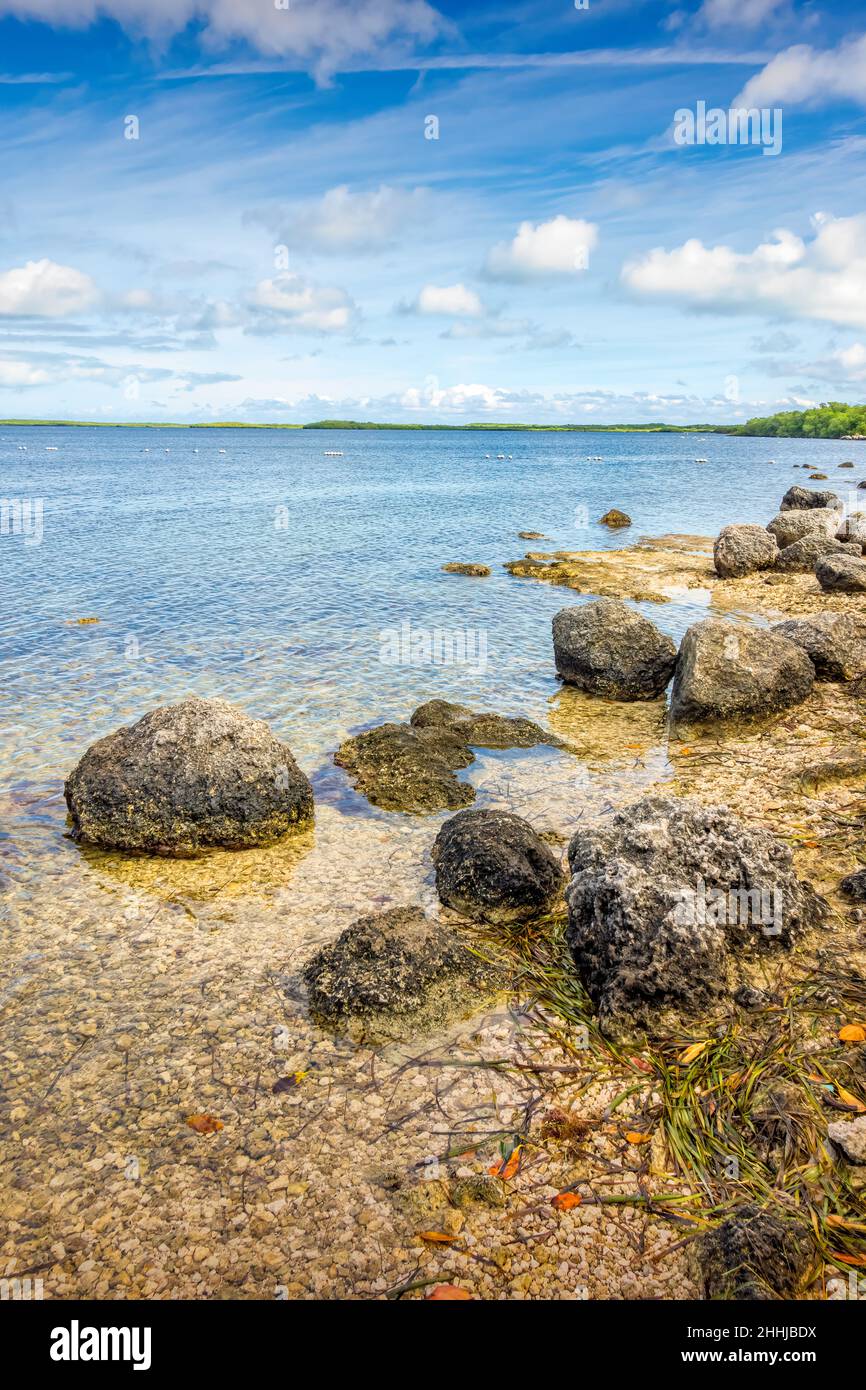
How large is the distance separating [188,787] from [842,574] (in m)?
23.3

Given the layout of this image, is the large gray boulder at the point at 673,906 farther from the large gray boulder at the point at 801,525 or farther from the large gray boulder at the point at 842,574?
the large gray boulder at the point at 801,525

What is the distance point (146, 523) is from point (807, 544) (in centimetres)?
3983

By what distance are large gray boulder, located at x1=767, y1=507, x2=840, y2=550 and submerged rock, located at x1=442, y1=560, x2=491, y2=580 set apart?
498 inches

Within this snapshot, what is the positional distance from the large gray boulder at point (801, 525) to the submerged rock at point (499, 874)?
28.6m

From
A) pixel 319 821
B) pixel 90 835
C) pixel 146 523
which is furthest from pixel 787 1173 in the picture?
pixel 146 523

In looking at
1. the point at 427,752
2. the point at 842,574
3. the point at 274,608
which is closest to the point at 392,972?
the point at 427,752

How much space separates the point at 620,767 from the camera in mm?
14094

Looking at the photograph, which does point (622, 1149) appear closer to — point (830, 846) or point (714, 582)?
point (830, 846)

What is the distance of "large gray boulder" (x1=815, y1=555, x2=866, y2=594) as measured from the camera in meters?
26.0

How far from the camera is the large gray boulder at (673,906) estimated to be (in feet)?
24.3

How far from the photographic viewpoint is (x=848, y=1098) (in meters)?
6.37

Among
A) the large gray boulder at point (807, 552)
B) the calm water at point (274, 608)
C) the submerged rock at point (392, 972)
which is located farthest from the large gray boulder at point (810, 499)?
the submerged rock at point (392, 972)

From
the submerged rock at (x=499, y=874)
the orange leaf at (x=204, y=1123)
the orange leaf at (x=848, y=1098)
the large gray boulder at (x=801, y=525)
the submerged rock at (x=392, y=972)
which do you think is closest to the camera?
the orange leaf at (x=848, y=1098)

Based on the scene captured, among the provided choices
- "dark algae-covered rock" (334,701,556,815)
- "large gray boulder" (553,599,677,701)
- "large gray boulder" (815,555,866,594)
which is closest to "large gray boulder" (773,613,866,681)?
"large gray boulder" (553,599,677,701)
